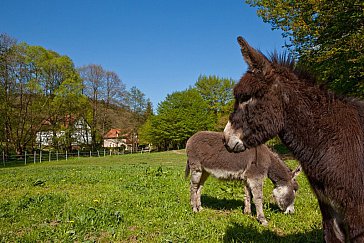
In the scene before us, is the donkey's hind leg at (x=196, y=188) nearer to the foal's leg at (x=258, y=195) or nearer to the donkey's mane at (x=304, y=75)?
the foal's leg at (x=258, y=195)

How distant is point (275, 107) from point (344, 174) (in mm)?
768

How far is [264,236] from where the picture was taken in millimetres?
→ 4512

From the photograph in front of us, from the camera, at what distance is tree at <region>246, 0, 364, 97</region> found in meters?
13.2

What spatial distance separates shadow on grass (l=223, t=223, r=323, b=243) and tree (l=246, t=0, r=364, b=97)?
9.75 metres

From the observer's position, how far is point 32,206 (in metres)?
6.16

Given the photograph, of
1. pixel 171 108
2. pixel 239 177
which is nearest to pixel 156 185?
pixel 239 177

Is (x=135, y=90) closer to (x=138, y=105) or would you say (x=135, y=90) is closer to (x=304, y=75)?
(x=138, y=105)

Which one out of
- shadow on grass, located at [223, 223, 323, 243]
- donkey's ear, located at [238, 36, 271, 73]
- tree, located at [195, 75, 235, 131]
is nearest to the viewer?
donkey's ear, located at [238, 36, 271, 73]

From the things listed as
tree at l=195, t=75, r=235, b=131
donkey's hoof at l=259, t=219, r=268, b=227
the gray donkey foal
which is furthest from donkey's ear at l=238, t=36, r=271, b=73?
tree at l=195, t=75, r=235, b=131

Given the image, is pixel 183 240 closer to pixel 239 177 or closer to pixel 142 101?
pixel 239 177

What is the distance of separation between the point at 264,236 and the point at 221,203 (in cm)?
262

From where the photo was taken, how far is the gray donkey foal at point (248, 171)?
5980 millimetres

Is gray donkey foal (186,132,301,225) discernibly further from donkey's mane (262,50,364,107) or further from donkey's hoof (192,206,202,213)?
donkey's mane (262,50,364,107)

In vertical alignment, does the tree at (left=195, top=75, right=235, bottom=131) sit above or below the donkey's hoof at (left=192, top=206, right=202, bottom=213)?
above
